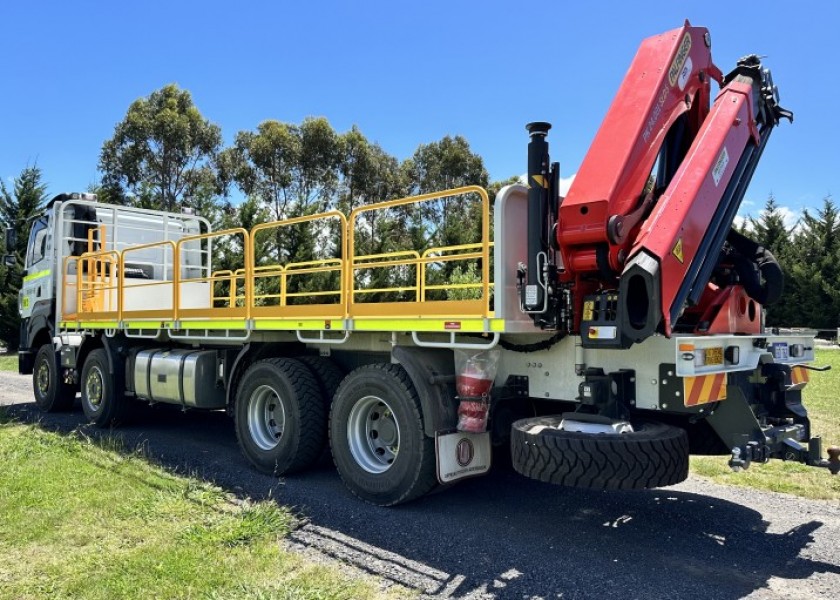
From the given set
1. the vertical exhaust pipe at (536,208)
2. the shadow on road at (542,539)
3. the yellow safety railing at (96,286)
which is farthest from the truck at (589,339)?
the yellow safety railing at (96,286)

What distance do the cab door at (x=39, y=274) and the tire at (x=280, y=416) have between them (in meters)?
5.31

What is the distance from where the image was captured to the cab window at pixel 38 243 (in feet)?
34.3

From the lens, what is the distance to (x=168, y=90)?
33.5 metres

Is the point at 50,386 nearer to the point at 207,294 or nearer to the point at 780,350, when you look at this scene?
the point at 207,294

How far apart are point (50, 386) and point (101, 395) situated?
183cm

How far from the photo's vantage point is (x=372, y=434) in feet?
18.3

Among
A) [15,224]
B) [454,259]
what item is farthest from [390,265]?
[15,224]

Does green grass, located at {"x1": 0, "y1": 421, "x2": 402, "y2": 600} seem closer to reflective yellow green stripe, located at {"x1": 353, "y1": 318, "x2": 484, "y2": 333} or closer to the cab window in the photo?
reflective yellow green stripe, located at {"x1": 353, "y1": 318, "x2": 484, "y2": 333}

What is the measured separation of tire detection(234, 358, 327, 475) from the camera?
596 centimetres

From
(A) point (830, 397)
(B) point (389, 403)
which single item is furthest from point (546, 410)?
(A) point (830, 397)

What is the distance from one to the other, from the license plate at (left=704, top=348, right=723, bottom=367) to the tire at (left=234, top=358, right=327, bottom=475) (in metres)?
3.28

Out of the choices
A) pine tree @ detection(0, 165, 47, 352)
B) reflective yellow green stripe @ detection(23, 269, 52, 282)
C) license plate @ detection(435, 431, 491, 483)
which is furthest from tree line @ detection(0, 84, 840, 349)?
license plate @ detection(435, 431, 491, 483)

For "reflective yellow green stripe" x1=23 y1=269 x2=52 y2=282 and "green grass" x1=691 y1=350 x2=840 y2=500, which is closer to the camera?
"green grass" x1=691 y1=350 x2=840 y2=500

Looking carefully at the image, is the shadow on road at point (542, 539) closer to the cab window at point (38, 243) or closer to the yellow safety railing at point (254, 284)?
the yellow safety railing at point (254, 284)
